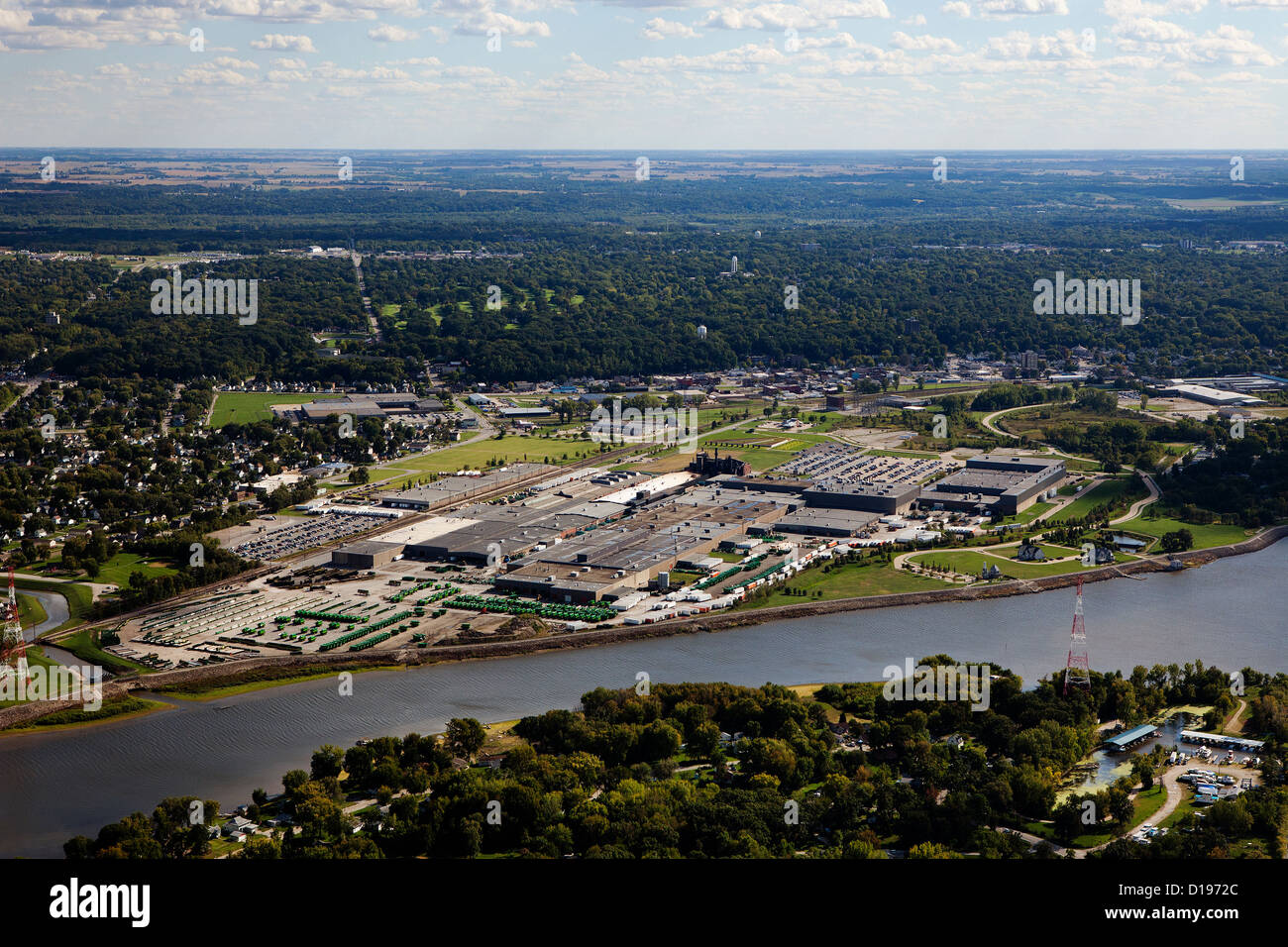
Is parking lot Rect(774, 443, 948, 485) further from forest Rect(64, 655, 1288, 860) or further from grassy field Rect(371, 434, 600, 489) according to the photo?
forest Rect(64, 655, 1288, 860)

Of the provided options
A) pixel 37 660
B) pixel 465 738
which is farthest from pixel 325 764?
pixel 37 660

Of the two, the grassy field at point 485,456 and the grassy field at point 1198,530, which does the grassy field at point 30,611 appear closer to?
the grassy field at point 485,456

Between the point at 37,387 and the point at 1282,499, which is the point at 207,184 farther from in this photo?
the point at 1282,499

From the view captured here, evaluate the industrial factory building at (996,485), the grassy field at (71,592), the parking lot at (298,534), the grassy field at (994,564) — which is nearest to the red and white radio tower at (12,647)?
the grassy field at (71,592)

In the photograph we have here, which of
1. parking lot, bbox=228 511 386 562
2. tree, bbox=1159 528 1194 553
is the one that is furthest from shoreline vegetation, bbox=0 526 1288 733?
parking lot, bbox=228 511 386 562

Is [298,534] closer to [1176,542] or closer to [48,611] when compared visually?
[48,611]
